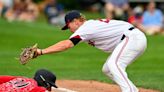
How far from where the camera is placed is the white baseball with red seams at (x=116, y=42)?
895 centimetres

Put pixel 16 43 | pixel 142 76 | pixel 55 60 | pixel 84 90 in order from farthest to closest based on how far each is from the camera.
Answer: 1. pixel 16 43
2. pixel 55 60
3. pixel 142 76
4. pixel 84 90

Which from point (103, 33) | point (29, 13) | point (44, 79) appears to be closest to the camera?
point (44, 79)

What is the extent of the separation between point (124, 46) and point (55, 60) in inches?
323

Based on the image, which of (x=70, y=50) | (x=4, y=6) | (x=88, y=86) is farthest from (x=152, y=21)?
(x=88, y=86)

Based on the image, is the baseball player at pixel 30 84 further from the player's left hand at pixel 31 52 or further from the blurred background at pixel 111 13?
the blurred background at pixel 111 13

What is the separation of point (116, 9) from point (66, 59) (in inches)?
244

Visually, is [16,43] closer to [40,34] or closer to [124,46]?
[40,34]

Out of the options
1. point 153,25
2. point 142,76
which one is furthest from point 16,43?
point 142,76

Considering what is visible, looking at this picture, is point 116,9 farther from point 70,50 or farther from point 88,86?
point 88,86

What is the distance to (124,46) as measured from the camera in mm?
9102

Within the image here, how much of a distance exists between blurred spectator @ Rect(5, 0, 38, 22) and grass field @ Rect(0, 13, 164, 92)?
0.70 meters

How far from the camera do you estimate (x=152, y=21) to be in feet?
76.7

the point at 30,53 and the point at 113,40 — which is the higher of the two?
the point at 30,53

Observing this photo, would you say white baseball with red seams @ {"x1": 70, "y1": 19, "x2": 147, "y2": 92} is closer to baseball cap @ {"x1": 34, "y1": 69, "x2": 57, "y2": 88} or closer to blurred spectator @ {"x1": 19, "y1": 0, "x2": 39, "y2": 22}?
baseball cap @ {"x1": 34, "y1": 69, "x2": 57, "y2": 88}
